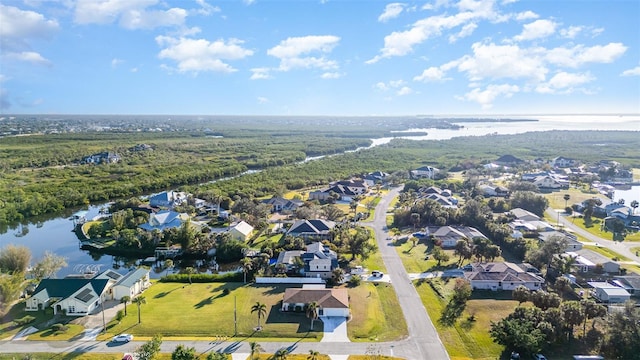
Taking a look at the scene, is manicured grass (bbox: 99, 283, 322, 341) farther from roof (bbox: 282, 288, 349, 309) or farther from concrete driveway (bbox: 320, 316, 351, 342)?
roof (bbox: 282, 288, 349, 309)

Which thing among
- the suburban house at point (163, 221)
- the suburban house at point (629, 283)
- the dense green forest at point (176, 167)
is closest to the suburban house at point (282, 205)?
the dense green forest at point (176, 167)

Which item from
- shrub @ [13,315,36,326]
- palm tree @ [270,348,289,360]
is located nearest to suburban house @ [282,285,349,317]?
palm tree @ [270,348,289,360]

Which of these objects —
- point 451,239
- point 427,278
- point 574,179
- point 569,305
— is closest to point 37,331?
point 427,278

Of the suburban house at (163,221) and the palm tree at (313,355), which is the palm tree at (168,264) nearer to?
the suburban house at (163,221)

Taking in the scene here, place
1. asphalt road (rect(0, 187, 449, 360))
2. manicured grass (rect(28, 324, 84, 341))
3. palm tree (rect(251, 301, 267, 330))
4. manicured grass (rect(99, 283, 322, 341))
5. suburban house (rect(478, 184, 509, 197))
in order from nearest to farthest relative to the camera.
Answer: asphalt road (rect(0, 187, 449, 360)), manicured grass (rect(28, 324, 84, 341)), manicured grass (rect(99, 283, 322, 341)), palm tree (rect(251, 301, 267, 330)), suburban house (rect(478, 184, 509, 197))

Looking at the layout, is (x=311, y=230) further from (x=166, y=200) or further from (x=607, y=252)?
(x=607, y=252)

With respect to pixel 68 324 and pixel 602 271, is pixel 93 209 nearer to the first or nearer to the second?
pixel 68 324
